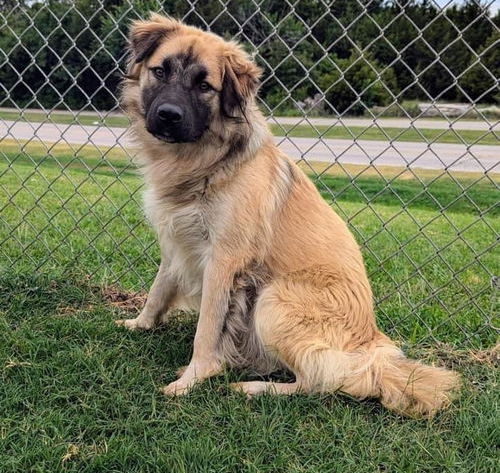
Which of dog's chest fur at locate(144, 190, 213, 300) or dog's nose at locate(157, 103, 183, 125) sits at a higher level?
dog's nose at locate(157, 103, 183, 125)

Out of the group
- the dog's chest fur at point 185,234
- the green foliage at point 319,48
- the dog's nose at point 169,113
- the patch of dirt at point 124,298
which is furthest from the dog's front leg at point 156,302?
the green foliage at point 319,48

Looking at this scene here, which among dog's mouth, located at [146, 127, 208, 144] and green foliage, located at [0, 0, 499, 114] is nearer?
dog's mouth, located at [146, 127, 208, 144]

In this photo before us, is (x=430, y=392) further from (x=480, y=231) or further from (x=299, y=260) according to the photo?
(x=480, y=231)

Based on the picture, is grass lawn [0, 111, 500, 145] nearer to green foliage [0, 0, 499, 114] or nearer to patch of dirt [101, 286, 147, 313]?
green foliage [0, 0, 499, 114]

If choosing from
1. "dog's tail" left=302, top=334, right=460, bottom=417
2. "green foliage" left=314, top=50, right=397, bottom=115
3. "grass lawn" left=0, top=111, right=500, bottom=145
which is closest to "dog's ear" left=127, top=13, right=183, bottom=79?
"grass lawn" left=0, top=111, right=500, bottom=145

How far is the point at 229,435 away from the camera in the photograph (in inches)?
82.3

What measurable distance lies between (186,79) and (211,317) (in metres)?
1.11

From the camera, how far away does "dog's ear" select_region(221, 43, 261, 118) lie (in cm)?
255

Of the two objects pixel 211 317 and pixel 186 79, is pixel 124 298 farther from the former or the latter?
pixel 186 79

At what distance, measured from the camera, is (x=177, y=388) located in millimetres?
2441

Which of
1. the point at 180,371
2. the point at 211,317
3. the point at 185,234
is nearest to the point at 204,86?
the point at 185,234

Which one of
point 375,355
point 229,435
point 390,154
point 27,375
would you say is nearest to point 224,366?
point 229,435

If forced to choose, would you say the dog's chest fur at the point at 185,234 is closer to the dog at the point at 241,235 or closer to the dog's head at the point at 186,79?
the dog at the point at 241,235

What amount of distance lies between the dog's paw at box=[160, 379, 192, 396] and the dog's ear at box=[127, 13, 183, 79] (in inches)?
58.8
